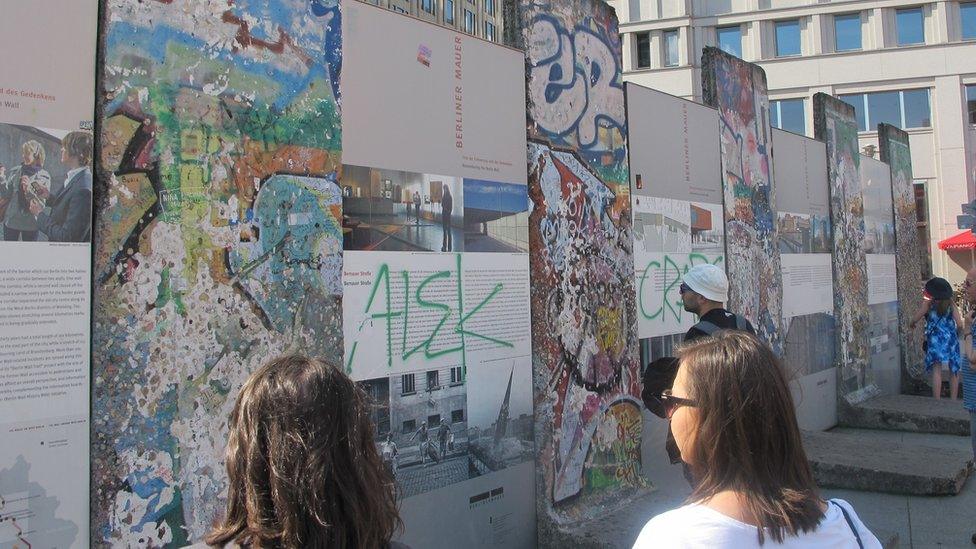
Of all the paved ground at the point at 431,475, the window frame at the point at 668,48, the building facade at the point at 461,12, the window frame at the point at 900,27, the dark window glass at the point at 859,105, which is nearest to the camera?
the paved ground at the point at 431,475

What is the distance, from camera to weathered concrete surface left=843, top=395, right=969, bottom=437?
393 inches

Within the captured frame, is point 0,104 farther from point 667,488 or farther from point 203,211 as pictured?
point 667,488

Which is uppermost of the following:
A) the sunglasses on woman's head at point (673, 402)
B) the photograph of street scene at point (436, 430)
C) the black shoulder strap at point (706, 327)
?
the black shoulder strap at point (706, 327)

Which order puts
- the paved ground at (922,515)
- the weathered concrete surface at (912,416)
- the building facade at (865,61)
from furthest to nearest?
the building facade at (865,61) → the weathered concrete surface at (912,416) → the paved ground at (922,515)

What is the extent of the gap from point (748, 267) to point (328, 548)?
777 cm

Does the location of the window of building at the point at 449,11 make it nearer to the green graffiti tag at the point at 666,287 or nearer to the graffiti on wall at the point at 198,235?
the green graffiti tag at the point at 666,287

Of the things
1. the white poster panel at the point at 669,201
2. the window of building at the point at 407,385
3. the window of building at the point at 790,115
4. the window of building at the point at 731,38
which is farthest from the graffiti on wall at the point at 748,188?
the window of building at the point at 731,38

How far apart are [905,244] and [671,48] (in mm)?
28656

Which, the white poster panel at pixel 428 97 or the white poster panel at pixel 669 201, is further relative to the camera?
the white poster panel at pixel 669 201

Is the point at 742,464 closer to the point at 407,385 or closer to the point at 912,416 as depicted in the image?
the point at 407,385

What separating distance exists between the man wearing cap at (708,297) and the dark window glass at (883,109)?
32.7 meters

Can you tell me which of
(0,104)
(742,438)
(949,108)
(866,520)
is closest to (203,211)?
(0,104)

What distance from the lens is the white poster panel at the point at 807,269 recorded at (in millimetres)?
9820

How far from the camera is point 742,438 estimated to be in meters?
1.99
